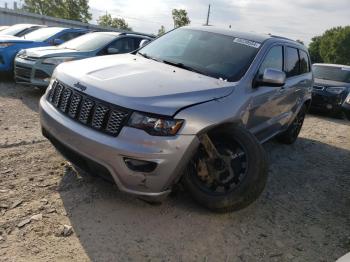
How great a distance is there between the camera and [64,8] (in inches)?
1756

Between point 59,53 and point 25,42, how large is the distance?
78.1 inches

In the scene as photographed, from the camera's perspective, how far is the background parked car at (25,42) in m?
9.23

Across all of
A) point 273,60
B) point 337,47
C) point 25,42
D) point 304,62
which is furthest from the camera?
point 337,47

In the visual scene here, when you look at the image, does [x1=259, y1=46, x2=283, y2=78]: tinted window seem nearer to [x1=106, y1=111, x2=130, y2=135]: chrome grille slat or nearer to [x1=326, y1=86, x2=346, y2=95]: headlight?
[x1=106, y1=111, x2=130, y2=135]: chrome grille slat

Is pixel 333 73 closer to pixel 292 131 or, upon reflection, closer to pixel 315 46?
pixel 292 131

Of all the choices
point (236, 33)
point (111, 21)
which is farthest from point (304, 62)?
point (111, 21)

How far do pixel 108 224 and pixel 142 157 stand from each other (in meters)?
0.69

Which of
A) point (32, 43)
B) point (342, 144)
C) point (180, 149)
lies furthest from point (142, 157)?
point (32, 43)

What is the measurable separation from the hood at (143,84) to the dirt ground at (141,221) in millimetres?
1036

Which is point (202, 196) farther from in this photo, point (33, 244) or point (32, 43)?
point (32, 43)

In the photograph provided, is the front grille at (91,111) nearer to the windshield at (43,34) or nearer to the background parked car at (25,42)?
the background parked car at (25,42)

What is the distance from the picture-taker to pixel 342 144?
7.88 meters

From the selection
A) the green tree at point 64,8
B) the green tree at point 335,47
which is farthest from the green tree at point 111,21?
the green tree at point 335,47

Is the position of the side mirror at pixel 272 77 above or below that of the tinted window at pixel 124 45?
above
